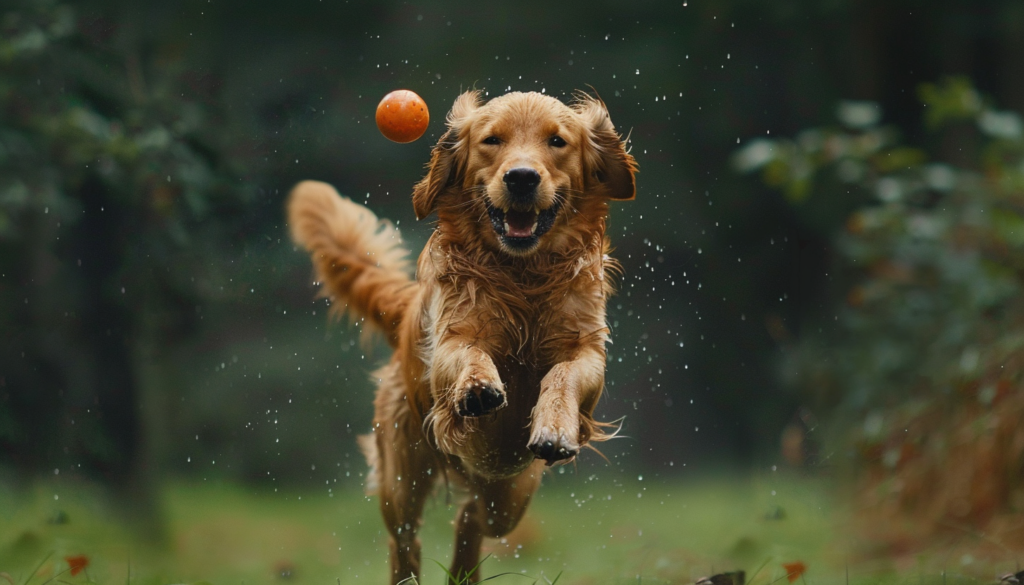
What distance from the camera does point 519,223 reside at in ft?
8.80

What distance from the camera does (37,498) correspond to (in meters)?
5.25

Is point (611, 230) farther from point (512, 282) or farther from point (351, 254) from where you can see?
point (512, 282)

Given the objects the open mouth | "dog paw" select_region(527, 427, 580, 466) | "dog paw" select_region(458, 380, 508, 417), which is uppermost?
the open mouth

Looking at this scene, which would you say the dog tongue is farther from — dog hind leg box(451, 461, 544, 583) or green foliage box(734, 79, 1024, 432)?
green foliage box(734, 79, 1024, 432)

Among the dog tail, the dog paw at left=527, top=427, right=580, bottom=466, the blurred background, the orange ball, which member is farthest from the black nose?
the blurred background

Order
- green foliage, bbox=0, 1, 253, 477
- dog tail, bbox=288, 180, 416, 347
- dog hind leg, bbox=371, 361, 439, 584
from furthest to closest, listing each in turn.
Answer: green foliage, bbox=0, 1, 253, 477, dog tail, bbox=288, 180, 416, 347, dog hind leg, bbox=371, 361, 439, 584

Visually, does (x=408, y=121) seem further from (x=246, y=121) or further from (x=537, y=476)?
(x=246, y=121)

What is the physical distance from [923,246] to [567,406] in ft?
10.1

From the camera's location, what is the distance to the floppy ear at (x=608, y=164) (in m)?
2.88

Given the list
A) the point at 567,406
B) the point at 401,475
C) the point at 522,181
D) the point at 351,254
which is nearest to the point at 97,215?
the point at 351,254

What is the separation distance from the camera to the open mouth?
2.67m

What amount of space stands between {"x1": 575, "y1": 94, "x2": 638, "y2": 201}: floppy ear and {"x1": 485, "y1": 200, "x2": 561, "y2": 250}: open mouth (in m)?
0.26

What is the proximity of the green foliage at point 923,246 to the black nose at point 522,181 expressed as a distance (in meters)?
2.43

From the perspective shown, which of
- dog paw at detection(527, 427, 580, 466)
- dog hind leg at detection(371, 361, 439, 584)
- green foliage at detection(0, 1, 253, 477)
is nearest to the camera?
dog paw at detection(527, 427, 580, 466)
